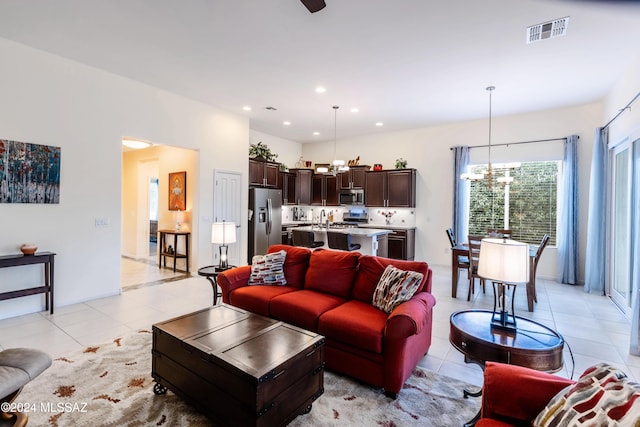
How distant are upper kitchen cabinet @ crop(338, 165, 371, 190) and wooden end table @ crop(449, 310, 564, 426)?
243 inches

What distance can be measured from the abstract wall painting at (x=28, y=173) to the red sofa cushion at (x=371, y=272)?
13.6 ft

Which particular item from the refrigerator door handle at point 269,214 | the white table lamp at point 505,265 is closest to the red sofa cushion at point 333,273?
the white table lamp at point 505,265

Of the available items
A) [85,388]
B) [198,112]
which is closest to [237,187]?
[198,112]

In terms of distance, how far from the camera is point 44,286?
12.7 feet

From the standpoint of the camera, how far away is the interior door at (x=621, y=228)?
13.8 feet

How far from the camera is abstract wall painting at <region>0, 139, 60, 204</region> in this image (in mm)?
3707

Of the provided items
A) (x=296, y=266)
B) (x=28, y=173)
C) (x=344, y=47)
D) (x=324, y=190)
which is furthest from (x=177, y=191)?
(x=344, y=47)

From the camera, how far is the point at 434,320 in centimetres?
389

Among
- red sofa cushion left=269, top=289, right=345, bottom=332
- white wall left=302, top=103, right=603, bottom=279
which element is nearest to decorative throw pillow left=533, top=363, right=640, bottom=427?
red sofa cushion left=269, top=289, right=345, bottom=332

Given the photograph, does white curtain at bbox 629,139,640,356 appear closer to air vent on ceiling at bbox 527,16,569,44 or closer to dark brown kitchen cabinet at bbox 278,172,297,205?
air vent on ceiling at bbox 527,16,569,44

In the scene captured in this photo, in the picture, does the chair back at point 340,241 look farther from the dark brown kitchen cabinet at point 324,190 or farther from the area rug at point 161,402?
the dark brown kitchen cabinet at point 324,190

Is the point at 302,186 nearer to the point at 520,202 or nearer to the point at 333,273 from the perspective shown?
the point at 520,202

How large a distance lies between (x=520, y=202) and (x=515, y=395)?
6228 millimetres

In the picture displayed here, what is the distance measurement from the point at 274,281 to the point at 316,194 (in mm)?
5553
